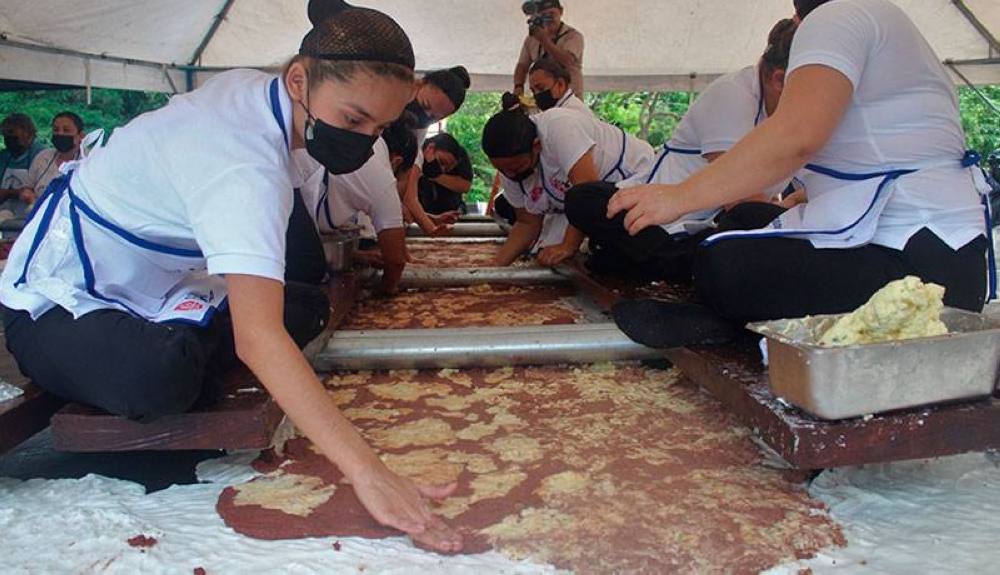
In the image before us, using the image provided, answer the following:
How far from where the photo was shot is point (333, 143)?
1281 mm

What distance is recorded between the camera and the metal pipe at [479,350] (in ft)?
6.44

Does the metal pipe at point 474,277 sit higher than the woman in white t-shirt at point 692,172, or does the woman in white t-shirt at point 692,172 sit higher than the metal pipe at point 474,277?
the woman in white t-shirt at point 692,172

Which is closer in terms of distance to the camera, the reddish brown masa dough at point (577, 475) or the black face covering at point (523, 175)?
the reddish brown masa dough at point (577, 475)

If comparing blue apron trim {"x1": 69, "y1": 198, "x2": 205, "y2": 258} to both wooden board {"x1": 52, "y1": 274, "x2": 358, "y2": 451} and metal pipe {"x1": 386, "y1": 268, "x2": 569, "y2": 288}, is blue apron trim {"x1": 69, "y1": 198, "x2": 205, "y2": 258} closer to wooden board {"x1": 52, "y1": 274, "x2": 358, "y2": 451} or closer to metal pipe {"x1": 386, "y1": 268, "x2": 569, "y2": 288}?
wooden board {"x1": 52, "y1": 274, "x2": 358, "y2": 451}

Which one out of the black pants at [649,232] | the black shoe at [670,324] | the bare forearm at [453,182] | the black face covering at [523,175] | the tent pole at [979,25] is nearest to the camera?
the black shoe at [670,324]

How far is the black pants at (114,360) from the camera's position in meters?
1.22

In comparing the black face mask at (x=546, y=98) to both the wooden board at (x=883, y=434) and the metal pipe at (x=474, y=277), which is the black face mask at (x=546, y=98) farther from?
the wooden board at (x=883, y=434)

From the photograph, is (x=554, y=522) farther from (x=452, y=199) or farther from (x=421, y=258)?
(x=452, y=199)

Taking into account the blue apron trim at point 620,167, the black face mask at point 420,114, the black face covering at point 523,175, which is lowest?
the black face covering at point 523,175

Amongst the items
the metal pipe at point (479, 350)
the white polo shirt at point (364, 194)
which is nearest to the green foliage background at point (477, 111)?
the white polo shirt at point (364, 194)

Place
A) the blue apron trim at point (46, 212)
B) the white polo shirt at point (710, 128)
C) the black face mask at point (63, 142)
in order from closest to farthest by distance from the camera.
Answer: the blue apron trim at point (46, 212)
the white polo shirt at point (710, 128)
the black face mask at point (63, 142)

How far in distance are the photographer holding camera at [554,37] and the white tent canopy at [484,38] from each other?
3.83 ft

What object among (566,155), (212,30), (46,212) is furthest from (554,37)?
(46,212)

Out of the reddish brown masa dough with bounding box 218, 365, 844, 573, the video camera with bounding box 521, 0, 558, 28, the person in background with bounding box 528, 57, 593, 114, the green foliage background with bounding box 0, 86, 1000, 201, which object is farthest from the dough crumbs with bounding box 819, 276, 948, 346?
the green foliage background with bounding box 0, 86, 1000, 201
